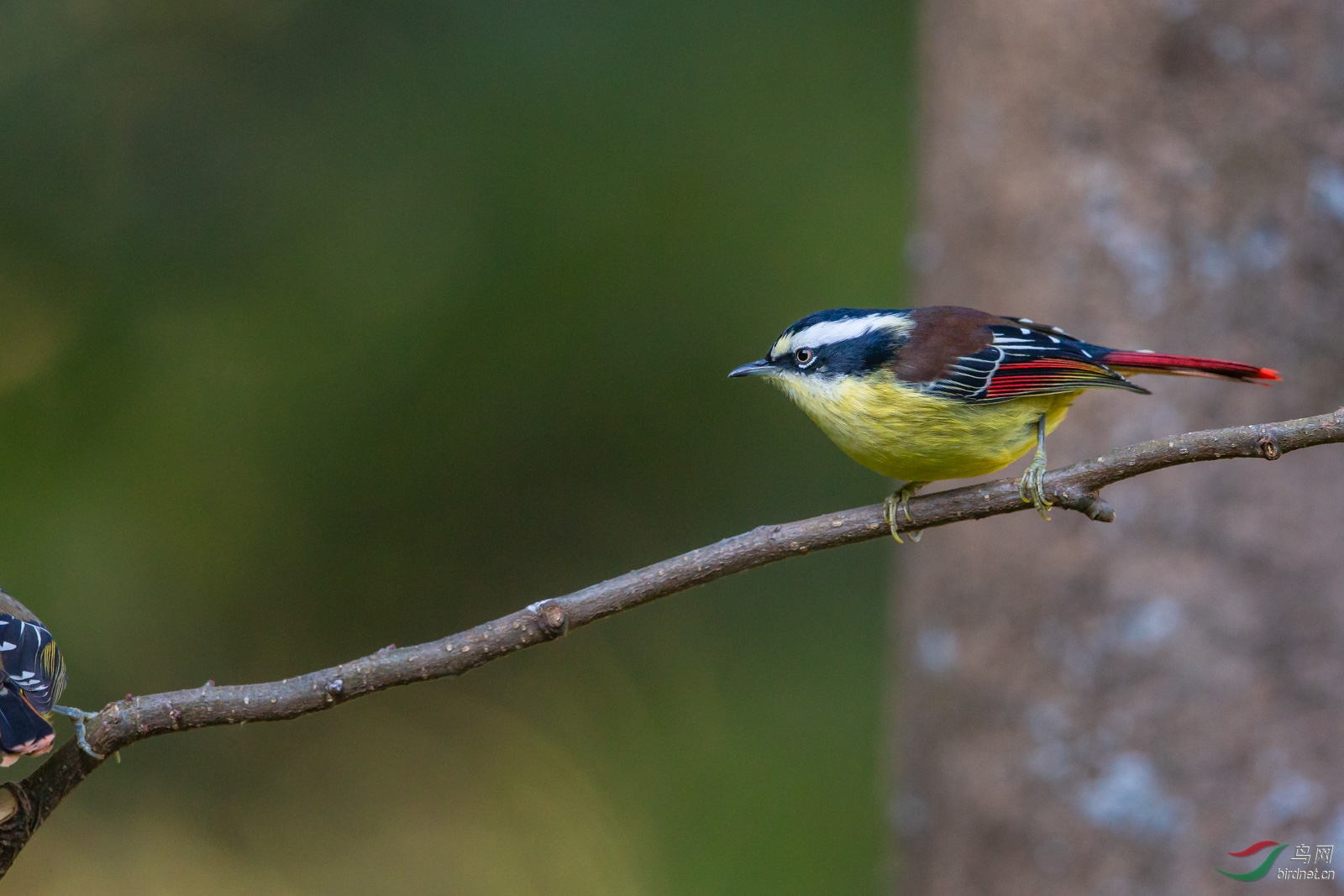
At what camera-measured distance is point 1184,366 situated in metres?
2.33

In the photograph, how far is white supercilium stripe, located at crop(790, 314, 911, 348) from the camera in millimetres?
2730

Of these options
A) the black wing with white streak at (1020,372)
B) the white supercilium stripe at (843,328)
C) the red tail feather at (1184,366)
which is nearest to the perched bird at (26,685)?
the white supercilium stripe at (843,328)

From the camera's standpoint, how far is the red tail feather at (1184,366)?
85.4 inches

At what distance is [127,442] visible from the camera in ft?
17.9

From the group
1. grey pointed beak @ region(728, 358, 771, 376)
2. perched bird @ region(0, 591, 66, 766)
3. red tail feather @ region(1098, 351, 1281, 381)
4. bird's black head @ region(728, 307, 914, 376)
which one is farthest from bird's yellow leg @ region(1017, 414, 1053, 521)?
perched bird @ region(0, 591, 66, 766)

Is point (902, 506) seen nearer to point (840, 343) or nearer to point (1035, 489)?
point (1035, 489)

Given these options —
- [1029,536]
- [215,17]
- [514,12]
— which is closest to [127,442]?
[215,17]

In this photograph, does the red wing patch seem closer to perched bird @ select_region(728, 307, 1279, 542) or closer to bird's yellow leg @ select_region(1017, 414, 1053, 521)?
perched bird @ select_region(728, 307, 1279, 542)

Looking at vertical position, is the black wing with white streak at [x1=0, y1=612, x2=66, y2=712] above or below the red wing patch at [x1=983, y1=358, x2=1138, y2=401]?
below

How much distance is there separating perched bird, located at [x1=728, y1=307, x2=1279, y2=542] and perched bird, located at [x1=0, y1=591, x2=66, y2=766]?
163cm

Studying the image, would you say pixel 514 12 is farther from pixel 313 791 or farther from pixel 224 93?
pixel 313 791

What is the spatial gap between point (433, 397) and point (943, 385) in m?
3.96

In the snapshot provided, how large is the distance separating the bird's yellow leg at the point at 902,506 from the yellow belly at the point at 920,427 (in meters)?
0.06
